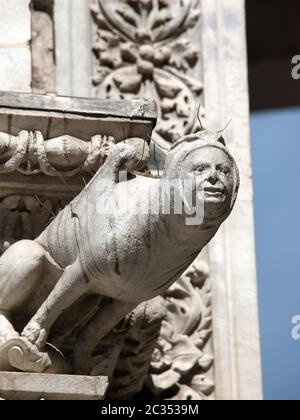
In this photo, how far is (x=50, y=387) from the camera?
402cm

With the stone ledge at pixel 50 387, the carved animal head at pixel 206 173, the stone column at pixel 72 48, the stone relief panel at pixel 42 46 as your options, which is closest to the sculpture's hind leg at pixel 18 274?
the stone ledge at pixel 50 387

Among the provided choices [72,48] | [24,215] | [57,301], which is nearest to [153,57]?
[72,48]

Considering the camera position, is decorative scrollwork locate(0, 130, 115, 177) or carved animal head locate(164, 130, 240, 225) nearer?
carved animal head locate(164, 130, 240, 225)

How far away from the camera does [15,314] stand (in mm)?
4188

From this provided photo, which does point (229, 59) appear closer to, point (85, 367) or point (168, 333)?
point (168, 333)

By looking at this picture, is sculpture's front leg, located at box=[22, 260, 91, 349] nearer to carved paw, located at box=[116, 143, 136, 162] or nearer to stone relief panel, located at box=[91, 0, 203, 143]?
carved paw, located at box=[116, 143, 136, 162]

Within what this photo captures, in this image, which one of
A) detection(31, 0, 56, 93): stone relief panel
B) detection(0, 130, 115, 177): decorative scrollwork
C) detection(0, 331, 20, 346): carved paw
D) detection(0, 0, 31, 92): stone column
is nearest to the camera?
detection(0, 331, 20, 346): carved paw

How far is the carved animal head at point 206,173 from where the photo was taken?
12.9ft

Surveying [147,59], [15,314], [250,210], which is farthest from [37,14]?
[15,314]

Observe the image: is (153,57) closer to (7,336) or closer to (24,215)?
(24,215)

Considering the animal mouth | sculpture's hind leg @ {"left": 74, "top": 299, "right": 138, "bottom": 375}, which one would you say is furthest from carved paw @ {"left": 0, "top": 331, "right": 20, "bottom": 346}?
the animal mouth

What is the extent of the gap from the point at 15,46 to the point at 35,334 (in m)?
0.69

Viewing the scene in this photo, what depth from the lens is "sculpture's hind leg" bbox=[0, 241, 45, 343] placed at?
414cm

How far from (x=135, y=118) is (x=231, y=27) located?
953 millimetres
